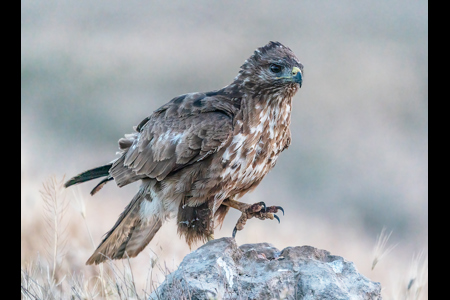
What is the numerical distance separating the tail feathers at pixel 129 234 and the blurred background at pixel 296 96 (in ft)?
8.23

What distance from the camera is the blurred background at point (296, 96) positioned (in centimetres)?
1500

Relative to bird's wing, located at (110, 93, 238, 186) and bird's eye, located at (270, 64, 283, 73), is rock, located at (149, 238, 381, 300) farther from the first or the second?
bird's eye, located at (270, 64, 283, 73)

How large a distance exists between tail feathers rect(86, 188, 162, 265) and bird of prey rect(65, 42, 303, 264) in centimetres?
1

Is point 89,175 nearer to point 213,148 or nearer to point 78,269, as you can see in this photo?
point 78,269

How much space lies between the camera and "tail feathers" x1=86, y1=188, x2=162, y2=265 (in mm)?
6422

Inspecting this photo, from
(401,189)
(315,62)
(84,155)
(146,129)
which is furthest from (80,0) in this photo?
(146,129)

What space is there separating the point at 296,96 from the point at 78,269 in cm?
1501

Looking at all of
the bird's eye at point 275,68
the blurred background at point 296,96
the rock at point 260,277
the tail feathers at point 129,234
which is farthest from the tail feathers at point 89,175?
the blurred background at point 296,96

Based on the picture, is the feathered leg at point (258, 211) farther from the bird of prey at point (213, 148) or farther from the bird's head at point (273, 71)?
the bird's head at point (273, 71)

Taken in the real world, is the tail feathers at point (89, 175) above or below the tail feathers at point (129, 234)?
above

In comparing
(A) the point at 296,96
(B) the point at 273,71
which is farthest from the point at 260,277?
(A) the point at 296,96

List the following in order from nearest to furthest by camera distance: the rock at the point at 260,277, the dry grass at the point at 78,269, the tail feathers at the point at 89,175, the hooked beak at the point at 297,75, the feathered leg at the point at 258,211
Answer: the rock at the point at 260,277 → the dry grass at the point at 78,269 → the hooked beak at the point at 297,75 → the feathered leg at the point at 258,211 → the tail feathers at the point at 89,175

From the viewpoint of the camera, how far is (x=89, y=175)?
6.50 meters

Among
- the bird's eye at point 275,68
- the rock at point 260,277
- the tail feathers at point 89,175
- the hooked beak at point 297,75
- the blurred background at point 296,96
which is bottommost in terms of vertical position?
the rock at point 260,277
